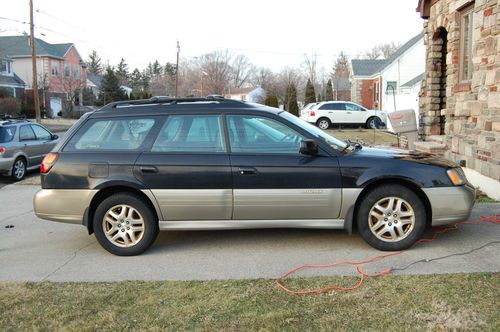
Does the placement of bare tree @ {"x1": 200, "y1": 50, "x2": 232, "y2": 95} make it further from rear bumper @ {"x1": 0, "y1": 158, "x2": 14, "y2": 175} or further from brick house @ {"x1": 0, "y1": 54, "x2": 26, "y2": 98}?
rear bumper @ {"x1": 0, "y1": 158, "x2": 14, "y2": 175}

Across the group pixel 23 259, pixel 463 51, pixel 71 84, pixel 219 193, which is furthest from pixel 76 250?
pixel 71 84

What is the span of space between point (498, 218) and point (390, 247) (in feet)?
6.87

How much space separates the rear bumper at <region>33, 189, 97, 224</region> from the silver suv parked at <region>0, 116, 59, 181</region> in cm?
701

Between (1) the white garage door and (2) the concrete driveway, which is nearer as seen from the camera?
(2) the concrete driveway

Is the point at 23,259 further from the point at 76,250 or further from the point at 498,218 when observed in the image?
the point at 498,218

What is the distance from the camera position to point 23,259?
5270 millimetres

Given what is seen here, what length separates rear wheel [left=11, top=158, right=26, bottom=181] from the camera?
11562 mm

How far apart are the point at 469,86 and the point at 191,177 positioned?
20.3ft

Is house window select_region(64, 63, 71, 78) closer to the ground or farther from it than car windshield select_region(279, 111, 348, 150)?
farther from it

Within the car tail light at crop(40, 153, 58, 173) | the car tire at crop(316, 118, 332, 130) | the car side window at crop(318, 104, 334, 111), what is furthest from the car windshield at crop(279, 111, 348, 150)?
the car side window at crop(318, 104, 334, 111)

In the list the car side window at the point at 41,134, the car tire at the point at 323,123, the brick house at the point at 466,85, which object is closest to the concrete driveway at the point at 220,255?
the brick house at the point at 466,85

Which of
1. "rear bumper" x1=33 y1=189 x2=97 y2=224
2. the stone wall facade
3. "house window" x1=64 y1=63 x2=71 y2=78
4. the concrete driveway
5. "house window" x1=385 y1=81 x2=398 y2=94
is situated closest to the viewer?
the concrete driveway

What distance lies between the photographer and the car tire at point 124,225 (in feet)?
16.8

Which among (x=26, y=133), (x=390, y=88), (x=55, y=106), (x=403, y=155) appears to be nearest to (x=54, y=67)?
(x=55, y=106)
